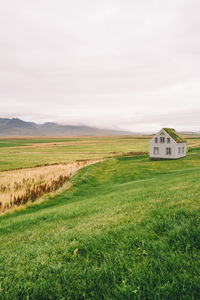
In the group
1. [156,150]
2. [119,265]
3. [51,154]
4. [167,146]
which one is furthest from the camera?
[51,154]

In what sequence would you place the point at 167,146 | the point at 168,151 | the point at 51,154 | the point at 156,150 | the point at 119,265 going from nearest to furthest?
the point at 119,265, the point at 168,151, the point at 167,146, the point at 156,150, the point at 51,154

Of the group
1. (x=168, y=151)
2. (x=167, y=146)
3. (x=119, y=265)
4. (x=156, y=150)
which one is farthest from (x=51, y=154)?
(x=119, y=265)

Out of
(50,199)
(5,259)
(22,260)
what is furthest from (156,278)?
(50,199)

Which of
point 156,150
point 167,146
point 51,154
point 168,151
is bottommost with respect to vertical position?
point 51,154

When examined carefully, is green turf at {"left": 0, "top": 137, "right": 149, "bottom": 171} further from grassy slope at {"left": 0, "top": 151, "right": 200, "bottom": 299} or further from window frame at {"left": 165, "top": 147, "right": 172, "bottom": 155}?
grassy slope at {"left": 0, "top": 151, "right": 200, "bottom": 299}

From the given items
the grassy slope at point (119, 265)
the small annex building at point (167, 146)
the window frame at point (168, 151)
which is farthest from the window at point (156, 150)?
the grassy slope at point (119, 265)

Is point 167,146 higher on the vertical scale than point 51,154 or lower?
higher

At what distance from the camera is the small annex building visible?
4822 cm

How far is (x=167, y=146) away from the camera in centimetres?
4919

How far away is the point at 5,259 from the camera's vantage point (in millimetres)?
4375

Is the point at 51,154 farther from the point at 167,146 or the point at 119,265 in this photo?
the point at 119,265

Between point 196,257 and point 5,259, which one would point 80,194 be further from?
point 196,257

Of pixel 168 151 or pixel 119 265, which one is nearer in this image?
pixel 119 265

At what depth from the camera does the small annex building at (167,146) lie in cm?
4822
